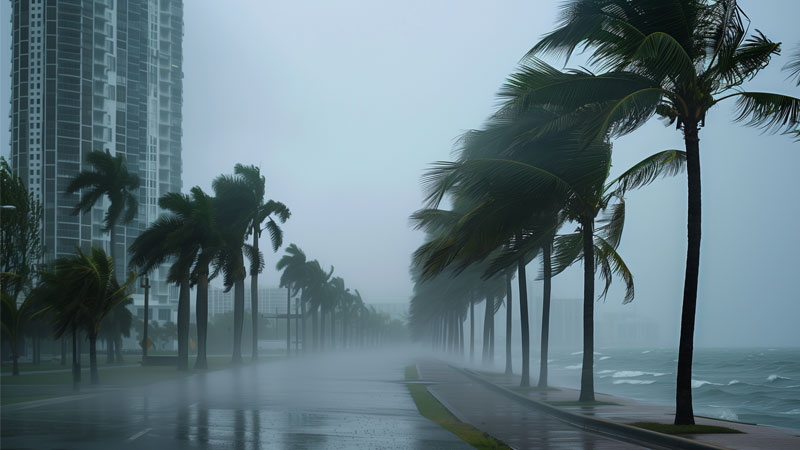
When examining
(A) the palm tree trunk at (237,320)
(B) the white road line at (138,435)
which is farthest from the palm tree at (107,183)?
(B) the white road line at (138,435)

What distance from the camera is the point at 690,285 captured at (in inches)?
621

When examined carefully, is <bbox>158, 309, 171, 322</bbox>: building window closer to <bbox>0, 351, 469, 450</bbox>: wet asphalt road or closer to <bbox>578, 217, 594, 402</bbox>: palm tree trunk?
<bbox>0, 351, 469, 450</bbox>: wet asphalt road

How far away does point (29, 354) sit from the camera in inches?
3819

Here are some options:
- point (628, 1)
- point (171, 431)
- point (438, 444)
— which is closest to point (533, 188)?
point (628, 1)

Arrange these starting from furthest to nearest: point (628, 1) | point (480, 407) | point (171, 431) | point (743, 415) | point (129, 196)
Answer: point (129, 196), point (743, 415), point (480, 407), point (628, 1), point (171, 431)

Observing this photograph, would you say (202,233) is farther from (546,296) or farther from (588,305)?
(588,305)

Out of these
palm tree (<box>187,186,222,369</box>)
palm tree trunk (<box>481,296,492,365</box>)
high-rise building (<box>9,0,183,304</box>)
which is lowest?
palm tree trunk (<box>481,296,492,365</box>)

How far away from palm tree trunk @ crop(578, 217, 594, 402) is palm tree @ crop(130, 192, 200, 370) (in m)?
26.2

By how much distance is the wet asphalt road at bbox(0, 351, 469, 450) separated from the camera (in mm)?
13227

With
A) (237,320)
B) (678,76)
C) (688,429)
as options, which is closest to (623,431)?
(688,429)

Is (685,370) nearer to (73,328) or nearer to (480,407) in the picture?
(480,407)

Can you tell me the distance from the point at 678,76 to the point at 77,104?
4963 inches

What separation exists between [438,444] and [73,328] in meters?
18.8

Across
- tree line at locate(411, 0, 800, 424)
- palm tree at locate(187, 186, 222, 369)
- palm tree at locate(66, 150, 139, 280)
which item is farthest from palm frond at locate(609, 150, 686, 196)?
palm tree at locate(66, 150, 139, 280)
